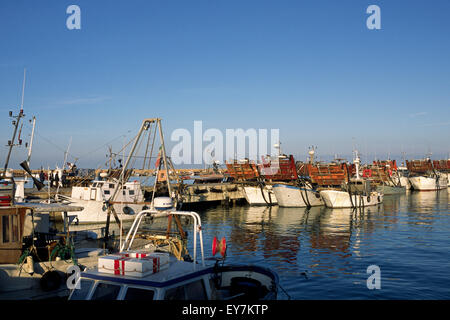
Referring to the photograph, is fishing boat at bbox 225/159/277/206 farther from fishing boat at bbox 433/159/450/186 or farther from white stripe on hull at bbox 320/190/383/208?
fishing boat at bbox 433/159/450/186

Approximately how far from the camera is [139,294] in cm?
950

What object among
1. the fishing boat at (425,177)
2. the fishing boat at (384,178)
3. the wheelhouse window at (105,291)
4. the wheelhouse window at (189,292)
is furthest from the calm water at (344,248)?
the fishing boat at (425,177)

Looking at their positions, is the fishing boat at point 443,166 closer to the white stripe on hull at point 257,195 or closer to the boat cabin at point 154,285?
the white stripe on hull at point 257,195

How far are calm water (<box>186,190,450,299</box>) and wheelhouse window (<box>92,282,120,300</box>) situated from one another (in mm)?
9844

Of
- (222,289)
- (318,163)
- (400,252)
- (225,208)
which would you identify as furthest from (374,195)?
(222,289)

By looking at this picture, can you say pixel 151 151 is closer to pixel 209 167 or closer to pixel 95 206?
pixel 95 206

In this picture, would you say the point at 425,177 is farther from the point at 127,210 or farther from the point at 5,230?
the point at 5,230

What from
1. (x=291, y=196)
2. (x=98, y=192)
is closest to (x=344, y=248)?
(x=98, y=192)

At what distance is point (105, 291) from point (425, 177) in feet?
338

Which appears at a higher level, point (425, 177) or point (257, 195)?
point (425, 177)

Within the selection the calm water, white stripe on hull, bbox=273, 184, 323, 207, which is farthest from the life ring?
white stripe on hull, bbox=273, 184, 323, 207

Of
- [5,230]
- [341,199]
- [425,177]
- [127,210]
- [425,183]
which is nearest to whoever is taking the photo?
[5,230]

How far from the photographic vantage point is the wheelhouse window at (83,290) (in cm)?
1006

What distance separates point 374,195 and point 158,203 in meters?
55.5
